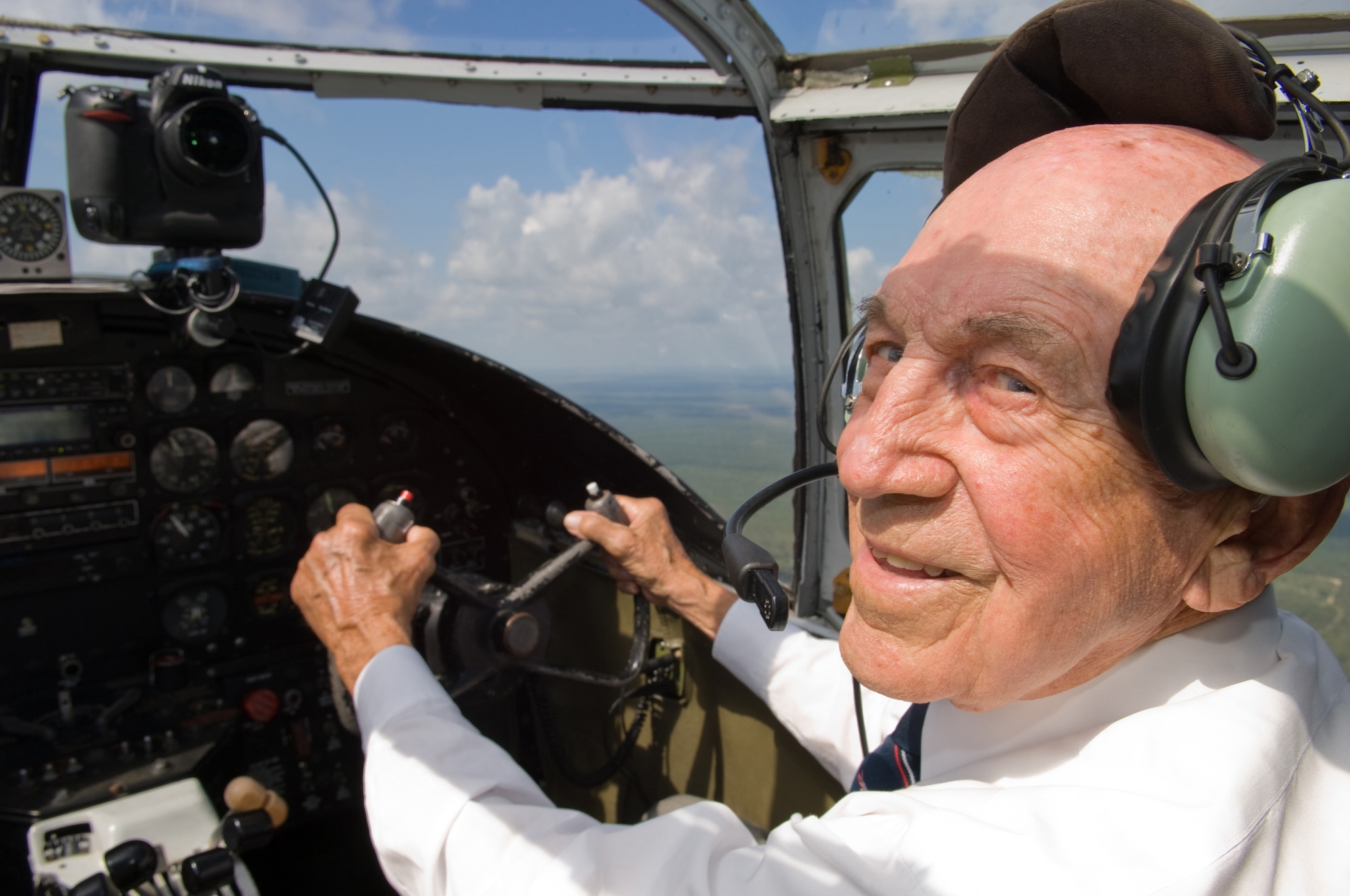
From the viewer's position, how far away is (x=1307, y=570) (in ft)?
5.43

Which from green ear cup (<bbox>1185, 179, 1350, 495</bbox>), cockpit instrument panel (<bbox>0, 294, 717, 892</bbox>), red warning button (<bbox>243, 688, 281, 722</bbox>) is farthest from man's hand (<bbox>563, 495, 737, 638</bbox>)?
green ear cup (<bbox>1185, 179, 1350, 495</bbox>)

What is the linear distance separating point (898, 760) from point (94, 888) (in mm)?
1583

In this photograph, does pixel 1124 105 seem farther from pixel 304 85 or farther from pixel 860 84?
pixel 304 85

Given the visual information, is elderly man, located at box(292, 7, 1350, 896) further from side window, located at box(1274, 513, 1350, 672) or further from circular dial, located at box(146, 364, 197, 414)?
circular dial, located at box(146, 364, 197, 414)

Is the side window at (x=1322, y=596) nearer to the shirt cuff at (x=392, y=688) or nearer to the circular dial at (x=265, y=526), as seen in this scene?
the shirt cuff at (x=392, y=688)

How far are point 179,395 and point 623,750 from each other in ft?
4.88

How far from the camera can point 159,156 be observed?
1908 millimetres

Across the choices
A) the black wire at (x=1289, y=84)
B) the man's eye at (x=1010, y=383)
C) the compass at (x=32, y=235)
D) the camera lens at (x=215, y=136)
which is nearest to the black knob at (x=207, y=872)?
the compass at (x=32, y=235)

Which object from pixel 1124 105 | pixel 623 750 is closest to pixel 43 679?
pixel 623 750

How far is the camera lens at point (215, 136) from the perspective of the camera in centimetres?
188

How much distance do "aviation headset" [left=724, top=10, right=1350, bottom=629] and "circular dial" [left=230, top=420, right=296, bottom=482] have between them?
87.5 inches

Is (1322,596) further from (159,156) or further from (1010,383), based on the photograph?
(159,156)

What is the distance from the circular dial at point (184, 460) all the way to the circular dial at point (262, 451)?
2.3 inches

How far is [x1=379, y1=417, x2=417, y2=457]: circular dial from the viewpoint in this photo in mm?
2611
